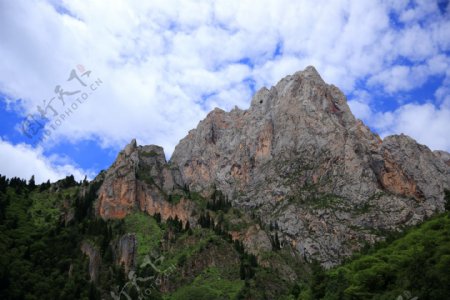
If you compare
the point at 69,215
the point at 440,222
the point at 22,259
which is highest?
the point at 69,215

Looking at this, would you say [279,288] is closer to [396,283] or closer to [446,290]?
[396,283]

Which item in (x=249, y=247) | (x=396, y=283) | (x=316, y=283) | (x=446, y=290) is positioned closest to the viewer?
(x=446, y=290)

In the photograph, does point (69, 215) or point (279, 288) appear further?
point (69, 215)

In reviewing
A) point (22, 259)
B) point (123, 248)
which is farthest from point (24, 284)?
point (123, 248)

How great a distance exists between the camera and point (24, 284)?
112 metres

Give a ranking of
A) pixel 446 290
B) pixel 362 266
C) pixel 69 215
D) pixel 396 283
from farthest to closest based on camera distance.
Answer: pixel 69 215 → pixel 362 266 → pixel 396 283 → pixel 446 290

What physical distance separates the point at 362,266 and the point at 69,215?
114001 mm

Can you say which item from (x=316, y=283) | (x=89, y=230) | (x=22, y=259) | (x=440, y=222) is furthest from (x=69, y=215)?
(x=440, y=222)

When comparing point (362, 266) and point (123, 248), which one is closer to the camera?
point (362, 266)

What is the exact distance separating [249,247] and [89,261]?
63117 millimetres

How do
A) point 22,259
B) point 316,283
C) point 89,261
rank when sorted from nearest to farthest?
point 316,283 < point 22,259 < point 89,261

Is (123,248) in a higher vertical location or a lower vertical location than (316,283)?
higher

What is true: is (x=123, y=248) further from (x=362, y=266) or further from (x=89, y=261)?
(x=362, y=266)

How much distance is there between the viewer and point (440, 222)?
83.7m
